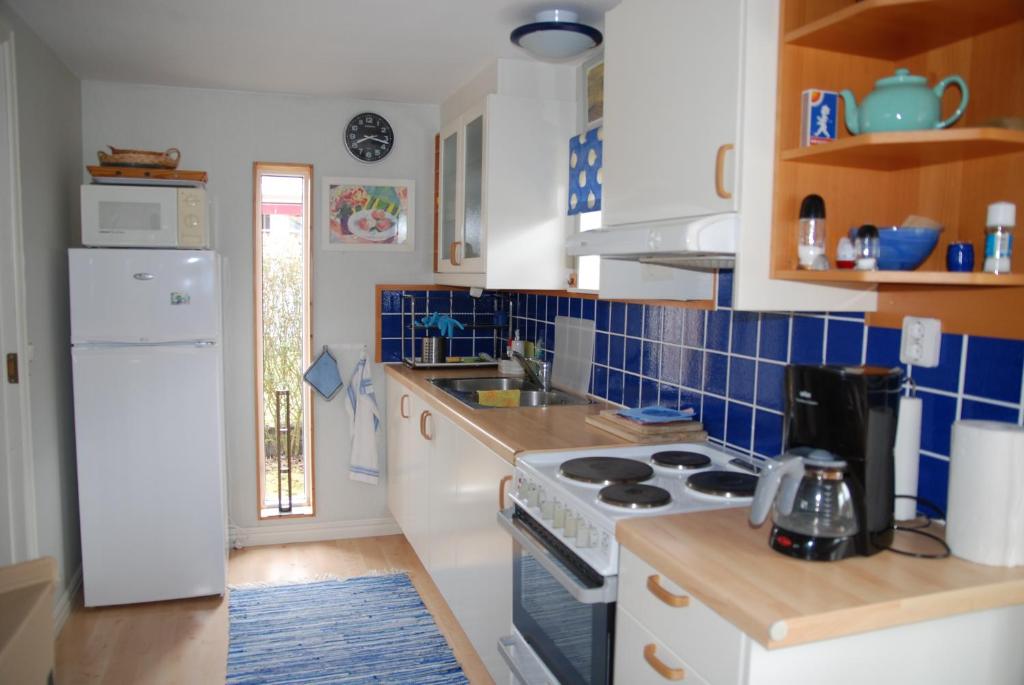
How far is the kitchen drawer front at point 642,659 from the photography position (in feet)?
4.36

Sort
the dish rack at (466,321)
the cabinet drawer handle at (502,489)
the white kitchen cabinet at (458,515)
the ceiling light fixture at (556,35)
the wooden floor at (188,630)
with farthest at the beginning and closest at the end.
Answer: the dish rack at (466,321) → the wooden floor at (188,630) → the ceiling light fixture at (556,35) → the white kitchen cabinet at (458,515) → the cabinet drawer handle at (502,489)

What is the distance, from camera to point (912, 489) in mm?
1556

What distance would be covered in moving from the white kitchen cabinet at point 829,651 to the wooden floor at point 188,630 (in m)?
1.53

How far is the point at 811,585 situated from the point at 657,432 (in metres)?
1.00

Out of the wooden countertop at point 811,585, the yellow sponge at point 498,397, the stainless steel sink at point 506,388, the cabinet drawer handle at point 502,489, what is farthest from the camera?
the yellow sponge at point 498,397

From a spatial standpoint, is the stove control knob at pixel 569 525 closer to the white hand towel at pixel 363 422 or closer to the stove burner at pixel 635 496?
the stove burner at pixel 635 496

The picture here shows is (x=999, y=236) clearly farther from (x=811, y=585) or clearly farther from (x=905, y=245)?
(x=811, y=585)

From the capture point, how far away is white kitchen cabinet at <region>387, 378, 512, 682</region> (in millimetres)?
2297

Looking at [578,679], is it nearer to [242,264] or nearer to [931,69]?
[931,69]

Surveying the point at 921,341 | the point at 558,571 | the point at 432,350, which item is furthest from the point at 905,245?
the point at 432,350

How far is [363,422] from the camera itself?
3865mm

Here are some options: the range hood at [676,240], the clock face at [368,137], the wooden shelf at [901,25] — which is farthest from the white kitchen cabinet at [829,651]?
the clock face at [368,137]

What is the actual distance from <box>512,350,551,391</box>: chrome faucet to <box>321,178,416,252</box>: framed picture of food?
Answer: 3.27 ft

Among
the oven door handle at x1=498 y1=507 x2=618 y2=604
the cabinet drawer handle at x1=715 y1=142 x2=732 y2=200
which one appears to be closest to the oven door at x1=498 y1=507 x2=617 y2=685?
the oven door handle at x1=498 y1=507 x2=618 y2=604
